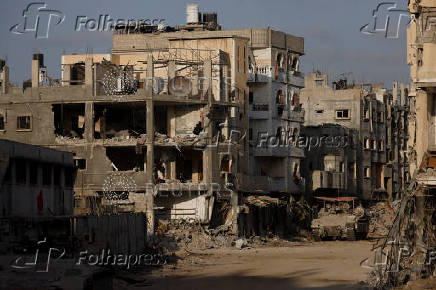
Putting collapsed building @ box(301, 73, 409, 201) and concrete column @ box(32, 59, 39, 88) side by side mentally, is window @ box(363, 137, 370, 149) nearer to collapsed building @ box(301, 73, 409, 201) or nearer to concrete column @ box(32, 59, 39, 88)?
collapsed building @ box(301, 73, 409, 201)

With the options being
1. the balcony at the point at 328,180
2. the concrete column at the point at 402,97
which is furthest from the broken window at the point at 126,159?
the concrete column at the point at 402,97

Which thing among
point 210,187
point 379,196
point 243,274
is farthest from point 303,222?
point 243,274

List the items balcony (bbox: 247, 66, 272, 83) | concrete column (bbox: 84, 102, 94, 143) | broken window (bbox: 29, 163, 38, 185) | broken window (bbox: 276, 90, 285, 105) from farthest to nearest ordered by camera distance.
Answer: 1. broken window (bbox: 276, 90, 285, 105)
2. balcony (bbox: 247, 66, 272, 83)
3. concrete column (bbox: 84, 102, 94, 143)
4. broken window (bbox: 29, 163, 38, 185)

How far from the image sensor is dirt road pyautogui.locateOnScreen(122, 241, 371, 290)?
123ft

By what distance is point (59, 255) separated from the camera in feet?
104

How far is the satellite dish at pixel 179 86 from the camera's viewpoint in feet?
190

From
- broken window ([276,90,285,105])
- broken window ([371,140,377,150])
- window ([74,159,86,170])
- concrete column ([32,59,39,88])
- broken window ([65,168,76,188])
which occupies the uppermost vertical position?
concrete column ([32,59,39,88])

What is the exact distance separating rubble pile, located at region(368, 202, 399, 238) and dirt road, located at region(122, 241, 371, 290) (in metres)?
13.0

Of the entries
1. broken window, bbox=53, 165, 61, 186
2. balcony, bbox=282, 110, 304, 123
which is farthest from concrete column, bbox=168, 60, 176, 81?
broken window, bbox=53, 165, 61, 186

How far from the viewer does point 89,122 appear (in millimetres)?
57875

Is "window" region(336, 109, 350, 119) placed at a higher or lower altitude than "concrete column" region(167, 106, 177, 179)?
higher

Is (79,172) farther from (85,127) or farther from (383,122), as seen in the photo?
(383,122)

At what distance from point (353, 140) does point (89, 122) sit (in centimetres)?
3203

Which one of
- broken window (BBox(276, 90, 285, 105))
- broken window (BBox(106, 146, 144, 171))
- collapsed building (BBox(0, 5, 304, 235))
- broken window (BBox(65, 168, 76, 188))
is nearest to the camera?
broken window (BBox(65, 168, 76, 188))
